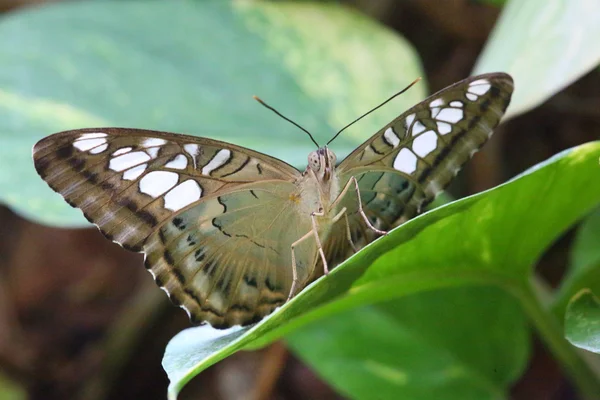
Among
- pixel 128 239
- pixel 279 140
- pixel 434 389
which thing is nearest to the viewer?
pixel 128 239

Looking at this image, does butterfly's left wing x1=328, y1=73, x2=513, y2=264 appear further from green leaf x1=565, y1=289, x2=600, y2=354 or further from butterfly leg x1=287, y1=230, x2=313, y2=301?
green leaf x1=565, y1=289, x2=600, y2=354

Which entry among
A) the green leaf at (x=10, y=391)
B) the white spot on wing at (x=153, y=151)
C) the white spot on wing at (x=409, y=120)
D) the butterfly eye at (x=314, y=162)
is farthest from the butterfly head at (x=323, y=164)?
the green leaf at (x=10, y=391)

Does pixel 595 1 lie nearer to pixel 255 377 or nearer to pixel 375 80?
pixel 375 80

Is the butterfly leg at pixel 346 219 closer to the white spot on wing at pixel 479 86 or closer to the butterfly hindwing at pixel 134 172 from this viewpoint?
the butterfly hindwing at pixel 134 172

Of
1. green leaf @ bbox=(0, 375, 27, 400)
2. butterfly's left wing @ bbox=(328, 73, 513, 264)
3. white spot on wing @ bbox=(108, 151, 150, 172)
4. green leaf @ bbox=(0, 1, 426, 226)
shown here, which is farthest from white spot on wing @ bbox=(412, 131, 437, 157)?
green leaf @ bbox=(0, 375, 27, 400)

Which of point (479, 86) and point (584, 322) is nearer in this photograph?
point (584, 322)

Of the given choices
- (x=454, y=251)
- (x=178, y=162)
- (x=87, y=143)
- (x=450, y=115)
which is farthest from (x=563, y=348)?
(x=87, y=143)

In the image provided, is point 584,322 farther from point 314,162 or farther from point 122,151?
point 122,151

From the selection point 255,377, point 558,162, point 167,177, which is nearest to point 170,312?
point 255,377
